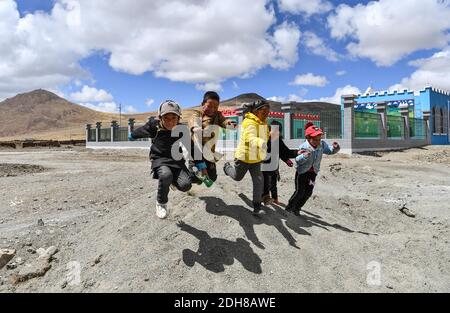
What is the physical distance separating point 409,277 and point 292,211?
1.73m

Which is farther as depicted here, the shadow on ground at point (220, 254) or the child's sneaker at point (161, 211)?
the child's sneaker at point (161, 211)

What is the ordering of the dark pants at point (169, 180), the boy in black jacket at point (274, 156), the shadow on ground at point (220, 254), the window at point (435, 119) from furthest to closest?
the window at point (435, 119) < the boy in black jacket at point (274, 156) < the dark pants at point (169, 180) < the shadow on ground at point (220, 254)

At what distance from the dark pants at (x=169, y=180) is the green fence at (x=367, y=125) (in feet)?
51.7

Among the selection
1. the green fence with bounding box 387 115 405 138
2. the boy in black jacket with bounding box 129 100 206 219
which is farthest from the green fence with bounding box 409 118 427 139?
the boy in black jacket with bounding box 129 100 206 219

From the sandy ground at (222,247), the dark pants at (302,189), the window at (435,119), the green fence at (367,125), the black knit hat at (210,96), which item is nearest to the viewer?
the sandy ground at (222,247)

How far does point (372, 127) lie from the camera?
65.8 ft

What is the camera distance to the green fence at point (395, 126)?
71.5ft

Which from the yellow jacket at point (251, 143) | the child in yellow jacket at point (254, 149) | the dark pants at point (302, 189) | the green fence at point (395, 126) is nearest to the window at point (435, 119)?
the green fence at point (395, 126)

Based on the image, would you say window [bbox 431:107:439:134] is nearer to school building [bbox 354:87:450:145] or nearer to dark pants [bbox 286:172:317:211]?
school building [bbox 354:87:450:145]

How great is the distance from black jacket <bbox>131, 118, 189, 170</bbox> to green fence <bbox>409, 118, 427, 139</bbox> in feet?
75.6

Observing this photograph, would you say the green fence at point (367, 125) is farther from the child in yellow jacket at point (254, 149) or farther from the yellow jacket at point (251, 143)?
the yellow jacket at point (251, 143)

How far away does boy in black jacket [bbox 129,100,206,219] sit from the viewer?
14.1 feet
